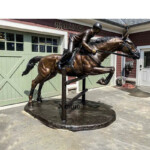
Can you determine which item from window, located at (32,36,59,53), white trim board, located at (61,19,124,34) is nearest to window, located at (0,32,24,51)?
window, located at (32,36,59,53)

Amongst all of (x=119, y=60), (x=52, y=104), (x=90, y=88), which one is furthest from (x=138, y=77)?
(x=52, y=104)

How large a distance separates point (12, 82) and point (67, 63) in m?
2.04

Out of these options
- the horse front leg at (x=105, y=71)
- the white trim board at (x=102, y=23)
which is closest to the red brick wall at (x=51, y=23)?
the white trim board at (x=102, y=23)

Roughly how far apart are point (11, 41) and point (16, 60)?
572mm

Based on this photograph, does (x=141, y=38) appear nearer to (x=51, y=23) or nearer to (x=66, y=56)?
(x=51, y=23)

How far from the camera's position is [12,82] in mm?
4215

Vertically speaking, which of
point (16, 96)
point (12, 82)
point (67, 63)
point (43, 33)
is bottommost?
point (16, 96)

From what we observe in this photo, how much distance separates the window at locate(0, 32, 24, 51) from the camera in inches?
158

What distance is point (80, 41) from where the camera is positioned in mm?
3066

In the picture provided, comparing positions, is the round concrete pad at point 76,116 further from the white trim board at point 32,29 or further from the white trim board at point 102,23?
the white trim board at point 102,23

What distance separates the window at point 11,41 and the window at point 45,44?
1.44 ft

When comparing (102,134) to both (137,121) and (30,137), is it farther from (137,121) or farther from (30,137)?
(30,137)

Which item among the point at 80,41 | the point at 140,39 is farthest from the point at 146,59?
the point at 80,41

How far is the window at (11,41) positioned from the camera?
158 inches
